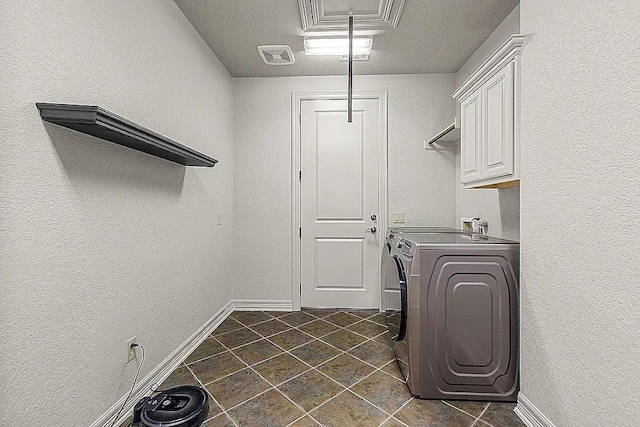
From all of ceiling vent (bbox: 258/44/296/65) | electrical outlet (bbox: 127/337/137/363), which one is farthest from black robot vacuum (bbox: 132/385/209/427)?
ceiling vent (bbox: 258/44/296/65)

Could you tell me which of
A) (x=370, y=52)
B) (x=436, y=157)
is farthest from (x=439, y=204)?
(x=370, y=52)

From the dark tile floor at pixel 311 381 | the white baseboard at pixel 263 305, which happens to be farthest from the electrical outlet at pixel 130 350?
the white baseboard at pixel 263 305

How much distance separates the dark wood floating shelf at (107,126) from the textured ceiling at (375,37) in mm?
1208

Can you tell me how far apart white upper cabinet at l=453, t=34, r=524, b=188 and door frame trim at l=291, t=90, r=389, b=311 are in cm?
117

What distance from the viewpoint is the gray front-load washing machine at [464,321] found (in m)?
2.02

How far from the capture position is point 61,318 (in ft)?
4.58

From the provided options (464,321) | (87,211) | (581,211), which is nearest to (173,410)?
(87,211)

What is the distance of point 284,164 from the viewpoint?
3.81 m

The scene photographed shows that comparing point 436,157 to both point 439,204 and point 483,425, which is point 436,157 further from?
point 483,425

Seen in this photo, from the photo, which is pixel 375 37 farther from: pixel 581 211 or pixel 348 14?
pixel 581 211

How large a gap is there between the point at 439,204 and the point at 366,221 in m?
0.80

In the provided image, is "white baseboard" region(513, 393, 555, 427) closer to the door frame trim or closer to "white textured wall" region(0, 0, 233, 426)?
the door frame trim

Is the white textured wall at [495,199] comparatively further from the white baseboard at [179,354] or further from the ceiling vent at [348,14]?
the white baseboard at [179,354]

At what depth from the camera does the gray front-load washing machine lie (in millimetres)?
2016
